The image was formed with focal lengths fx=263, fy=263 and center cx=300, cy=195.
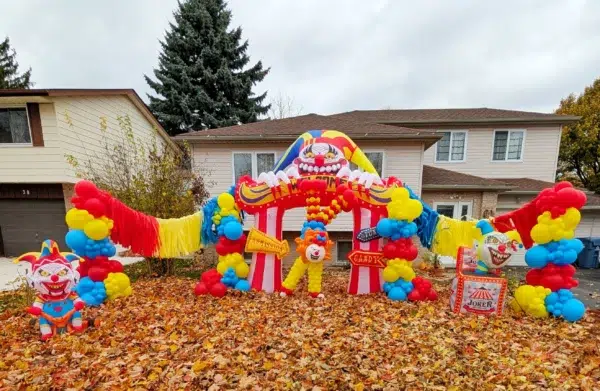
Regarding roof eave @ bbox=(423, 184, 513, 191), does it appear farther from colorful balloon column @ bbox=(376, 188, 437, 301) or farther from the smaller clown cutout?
the smaller clown cutout

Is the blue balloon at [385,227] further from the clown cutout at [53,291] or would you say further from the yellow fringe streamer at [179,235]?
the clown cutout at [53,291]

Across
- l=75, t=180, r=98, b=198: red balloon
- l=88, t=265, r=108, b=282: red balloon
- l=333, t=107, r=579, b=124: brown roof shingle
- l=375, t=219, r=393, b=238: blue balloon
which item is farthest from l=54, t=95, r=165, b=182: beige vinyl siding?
l=333, t=107, r=579, b=124: brown roof shingle

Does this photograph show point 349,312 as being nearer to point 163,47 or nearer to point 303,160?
point 303,160

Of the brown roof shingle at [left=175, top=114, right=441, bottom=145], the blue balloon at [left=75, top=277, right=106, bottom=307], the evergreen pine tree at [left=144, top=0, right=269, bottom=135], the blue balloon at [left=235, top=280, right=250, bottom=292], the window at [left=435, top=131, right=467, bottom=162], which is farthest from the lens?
the evergreen pine tree at [left=144, top=0, right=269, bottom=135]

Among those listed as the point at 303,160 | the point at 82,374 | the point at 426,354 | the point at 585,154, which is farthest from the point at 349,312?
the point at 585,154

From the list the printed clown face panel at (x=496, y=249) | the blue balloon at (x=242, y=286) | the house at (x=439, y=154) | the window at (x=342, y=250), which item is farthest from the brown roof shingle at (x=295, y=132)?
the blue balloon at (x=242, y=286)

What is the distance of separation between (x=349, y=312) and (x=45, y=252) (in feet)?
16.9

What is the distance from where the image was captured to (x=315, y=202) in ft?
17.9

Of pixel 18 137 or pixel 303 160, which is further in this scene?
pixel 18 137

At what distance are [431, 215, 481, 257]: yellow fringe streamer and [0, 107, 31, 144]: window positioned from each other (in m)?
13.5

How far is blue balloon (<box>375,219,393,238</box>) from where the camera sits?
17.4ft

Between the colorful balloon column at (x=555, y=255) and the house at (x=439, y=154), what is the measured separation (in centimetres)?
511

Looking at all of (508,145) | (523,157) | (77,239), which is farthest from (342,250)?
(523,157)

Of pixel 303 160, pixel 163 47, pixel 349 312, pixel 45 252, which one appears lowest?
pixel 349 312
